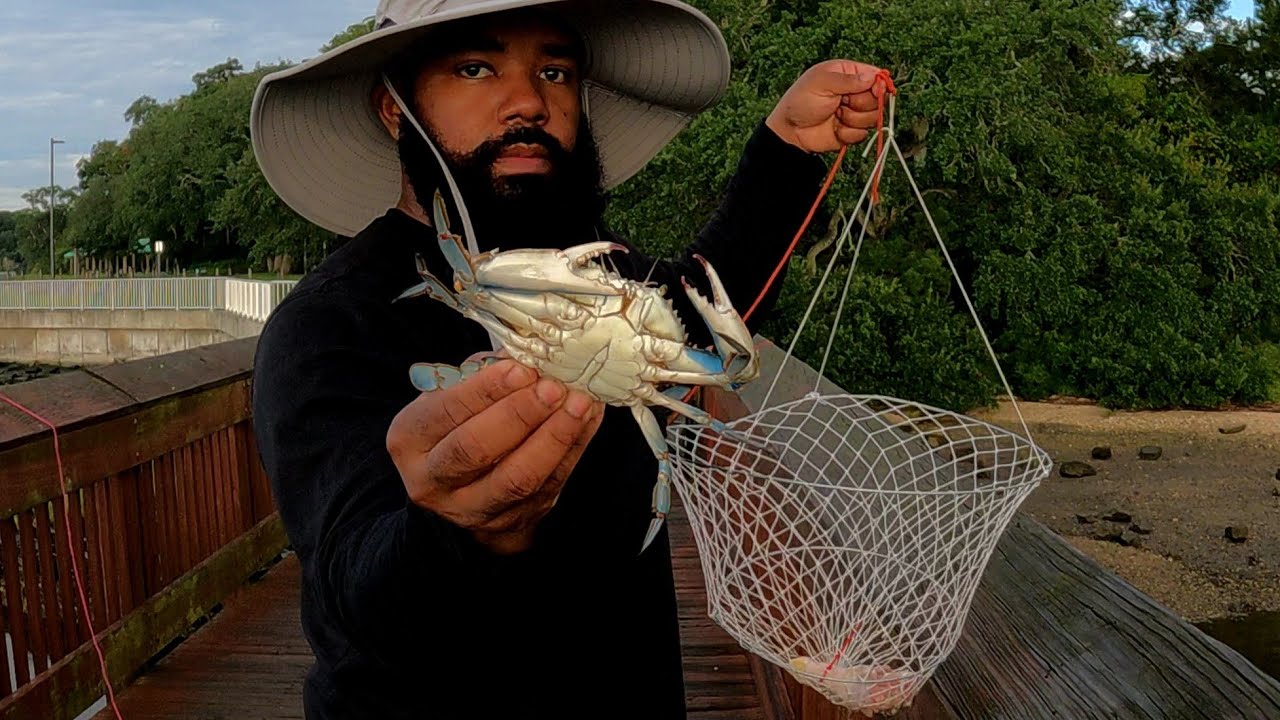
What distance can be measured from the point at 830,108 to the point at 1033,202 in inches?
735

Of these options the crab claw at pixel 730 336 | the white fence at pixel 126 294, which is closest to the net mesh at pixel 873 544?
the crab claw at pixel 730 336

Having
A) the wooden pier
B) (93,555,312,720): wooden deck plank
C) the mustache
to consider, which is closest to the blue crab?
the mustache

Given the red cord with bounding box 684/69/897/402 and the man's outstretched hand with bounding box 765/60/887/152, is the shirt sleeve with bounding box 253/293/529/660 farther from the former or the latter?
the man's outstretched hand with bounding box 765/60/887/152

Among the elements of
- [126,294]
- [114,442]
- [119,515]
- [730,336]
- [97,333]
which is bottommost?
[97,333]

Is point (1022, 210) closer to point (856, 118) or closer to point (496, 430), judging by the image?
point (856, 118)

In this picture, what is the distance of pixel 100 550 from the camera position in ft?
10.6

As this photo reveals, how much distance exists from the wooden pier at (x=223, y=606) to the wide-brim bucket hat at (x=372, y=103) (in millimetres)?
845

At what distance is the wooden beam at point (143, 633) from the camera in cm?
293

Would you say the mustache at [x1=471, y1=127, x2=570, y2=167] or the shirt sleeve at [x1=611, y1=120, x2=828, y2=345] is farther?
the shirt sleeve at [x1=611, y1=120, x2=828, y2=345]

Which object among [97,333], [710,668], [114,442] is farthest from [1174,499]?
[97,333]

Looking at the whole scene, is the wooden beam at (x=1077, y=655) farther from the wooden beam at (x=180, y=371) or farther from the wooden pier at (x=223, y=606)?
the wooden beam at (x=180, y=371)

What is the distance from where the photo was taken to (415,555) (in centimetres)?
135

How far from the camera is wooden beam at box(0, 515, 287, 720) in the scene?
293cm

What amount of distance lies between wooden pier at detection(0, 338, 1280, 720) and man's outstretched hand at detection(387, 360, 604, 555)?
641 mm
